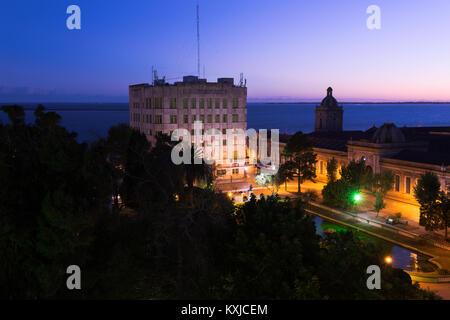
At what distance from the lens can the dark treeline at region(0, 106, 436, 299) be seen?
19.2m

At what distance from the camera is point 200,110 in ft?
207

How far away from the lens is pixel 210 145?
64500mm

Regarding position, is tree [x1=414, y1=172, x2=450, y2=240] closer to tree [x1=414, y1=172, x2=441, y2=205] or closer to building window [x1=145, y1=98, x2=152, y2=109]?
tree [x1=414, y1=172, x2=441, y2=205]

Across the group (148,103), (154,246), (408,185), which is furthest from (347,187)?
(148,103)

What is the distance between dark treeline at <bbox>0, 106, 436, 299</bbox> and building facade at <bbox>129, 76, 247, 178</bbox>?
35733 millimetres

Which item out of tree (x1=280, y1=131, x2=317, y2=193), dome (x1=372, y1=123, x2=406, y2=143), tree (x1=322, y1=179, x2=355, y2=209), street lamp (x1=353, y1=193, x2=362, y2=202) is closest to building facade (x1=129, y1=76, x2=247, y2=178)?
tree (x1=280, y1=131, x2=317, y2=193)

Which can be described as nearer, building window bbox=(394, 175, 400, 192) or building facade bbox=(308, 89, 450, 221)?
building facade bbox=(308, 89, 450, 221)

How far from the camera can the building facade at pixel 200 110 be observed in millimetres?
61625

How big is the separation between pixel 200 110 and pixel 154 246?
4085 cm

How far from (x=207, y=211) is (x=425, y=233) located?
2298cm

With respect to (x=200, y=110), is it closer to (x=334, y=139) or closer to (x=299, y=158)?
(x=299, y=158)

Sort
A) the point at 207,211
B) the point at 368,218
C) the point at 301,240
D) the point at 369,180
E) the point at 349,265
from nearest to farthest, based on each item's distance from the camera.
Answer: the point at 349,265
the point at 301,240
the point at 207,211
the point at 368,218
the point at 369,180

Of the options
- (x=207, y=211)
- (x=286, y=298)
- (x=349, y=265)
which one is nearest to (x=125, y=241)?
(x=207, y=211)
